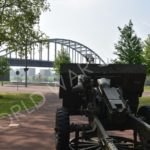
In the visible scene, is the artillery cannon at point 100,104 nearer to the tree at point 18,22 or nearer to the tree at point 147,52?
the tree at point 18,22

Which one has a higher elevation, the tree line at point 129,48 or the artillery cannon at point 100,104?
the tree line at point 129,48

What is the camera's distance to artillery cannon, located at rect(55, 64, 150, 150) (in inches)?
296

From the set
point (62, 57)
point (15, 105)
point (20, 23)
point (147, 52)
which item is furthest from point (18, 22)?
point (62, 57)

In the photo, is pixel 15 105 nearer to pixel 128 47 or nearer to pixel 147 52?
pixel 128 47

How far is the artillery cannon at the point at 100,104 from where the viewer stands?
296 inches

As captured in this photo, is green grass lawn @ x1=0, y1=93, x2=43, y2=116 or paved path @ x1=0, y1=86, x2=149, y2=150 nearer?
paved path @ x1=0, y1=86, x2=149, y2=150

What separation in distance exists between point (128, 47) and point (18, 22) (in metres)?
16.0

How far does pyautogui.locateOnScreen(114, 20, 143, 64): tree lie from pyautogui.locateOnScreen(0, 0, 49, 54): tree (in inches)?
523

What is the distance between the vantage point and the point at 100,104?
803 cm

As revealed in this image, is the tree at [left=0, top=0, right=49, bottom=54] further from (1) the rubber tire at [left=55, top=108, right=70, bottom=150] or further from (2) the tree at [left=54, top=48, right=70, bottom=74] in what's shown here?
(2) the tree at [left=54, top=48, right=70, bottom=74]

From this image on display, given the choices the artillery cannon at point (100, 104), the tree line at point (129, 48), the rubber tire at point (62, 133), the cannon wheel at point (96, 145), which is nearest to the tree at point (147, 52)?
the tree line at point (129, 48)

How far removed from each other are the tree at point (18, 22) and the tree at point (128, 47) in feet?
43.5

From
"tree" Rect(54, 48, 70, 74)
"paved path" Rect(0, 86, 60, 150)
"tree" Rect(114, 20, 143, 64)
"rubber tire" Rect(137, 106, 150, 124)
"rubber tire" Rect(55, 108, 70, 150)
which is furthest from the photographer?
"tree" Rect(54, 48, 70, 74)

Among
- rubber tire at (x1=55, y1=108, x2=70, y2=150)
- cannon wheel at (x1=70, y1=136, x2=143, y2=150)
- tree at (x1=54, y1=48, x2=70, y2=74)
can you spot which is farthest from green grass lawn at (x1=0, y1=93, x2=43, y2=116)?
tree at (x1=54, y1=48, x2=70, y2=74)
